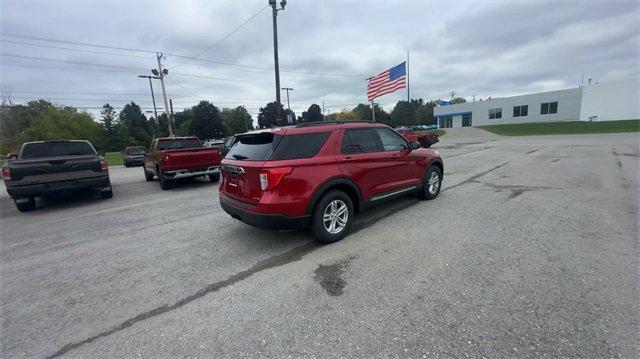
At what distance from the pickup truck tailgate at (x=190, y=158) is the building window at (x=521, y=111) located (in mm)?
55590

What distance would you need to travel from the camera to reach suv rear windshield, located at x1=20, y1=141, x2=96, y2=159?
7971 millimetres

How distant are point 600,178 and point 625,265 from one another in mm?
6560

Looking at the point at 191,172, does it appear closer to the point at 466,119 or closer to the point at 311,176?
the point at 311,176

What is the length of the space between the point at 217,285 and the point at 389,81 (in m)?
22.6

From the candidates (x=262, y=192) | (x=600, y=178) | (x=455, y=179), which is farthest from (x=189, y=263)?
(x=600, y=178)

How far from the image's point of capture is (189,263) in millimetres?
3879

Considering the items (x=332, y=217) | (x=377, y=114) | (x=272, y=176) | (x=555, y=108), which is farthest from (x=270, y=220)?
(x=377, y=114)

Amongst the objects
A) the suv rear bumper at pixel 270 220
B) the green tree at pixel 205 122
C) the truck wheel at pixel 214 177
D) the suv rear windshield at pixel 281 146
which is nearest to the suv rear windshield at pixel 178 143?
the truck wheel at pixel 214 177

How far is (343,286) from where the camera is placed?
3129 mm

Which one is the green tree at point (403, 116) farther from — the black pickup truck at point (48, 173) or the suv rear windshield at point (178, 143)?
the black pickup truck at point (48, 173)

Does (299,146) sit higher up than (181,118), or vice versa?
(181,118)

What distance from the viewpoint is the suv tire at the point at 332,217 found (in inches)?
161

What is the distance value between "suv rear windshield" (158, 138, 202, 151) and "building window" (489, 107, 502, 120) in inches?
2210

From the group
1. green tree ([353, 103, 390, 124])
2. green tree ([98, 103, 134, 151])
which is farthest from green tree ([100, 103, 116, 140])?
green tree ([353, 103, 390, 124])
